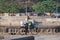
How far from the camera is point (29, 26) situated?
1981cm

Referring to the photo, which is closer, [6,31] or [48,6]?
[6,31]

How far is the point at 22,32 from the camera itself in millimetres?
19109

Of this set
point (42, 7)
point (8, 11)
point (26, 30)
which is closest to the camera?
point (26, 30)

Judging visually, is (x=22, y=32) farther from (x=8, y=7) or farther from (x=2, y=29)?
(x=8, y=7)

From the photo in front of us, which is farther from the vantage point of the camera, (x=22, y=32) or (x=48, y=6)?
(x=48, y=6)

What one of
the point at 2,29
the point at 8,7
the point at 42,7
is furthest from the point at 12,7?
the point at 2,29

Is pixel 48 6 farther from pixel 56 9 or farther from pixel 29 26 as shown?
pixel 29 26

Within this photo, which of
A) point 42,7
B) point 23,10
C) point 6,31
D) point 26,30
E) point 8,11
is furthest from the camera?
point 23,10

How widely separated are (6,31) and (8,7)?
39.0m

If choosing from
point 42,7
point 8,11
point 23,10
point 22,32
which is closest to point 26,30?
point 22,32

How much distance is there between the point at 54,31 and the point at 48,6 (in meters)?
43.5

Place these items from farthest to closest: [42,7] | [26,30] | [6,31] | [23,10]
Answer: [23,10], [42,7], [6,31], [26,30]

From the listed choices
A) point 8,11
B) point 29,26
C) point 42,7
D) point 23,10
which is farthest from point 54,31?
point 23,10

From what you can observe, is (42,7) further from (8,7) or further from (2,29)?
(2,29)
